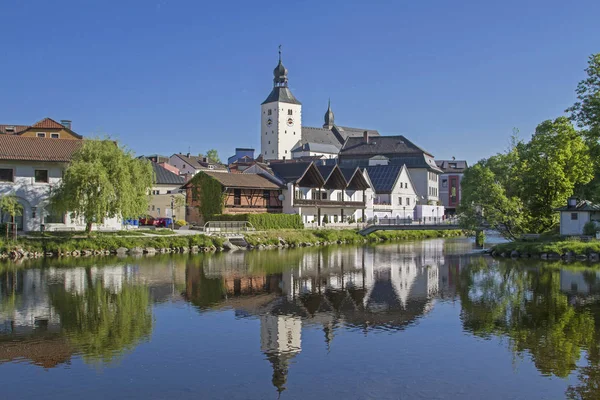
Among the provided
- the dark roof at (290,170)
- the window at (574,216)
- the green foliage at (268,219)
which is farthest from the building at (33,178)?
the window at (574,216)

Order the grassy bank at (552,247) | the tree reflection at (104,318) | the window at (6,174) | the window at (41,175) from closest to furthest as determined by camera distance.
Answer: the tree reflection at (104,318) < the grassy bank at (552,247) < the window at (6,174) < the window at (41,175)

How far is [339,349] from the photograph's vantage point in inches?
703

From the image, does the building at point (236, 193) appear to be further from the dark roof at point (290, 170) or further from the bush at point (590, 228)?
the bush at point (590, 228)

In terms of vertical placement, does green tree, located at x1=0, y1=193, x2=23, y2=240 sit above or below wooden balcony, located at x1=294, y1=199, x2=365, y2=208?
below

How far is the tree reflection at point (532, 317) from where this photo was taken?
17453mm

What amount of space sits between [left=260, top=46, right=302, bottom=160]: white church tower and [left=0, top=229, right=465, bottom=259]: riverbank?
87.9 metres

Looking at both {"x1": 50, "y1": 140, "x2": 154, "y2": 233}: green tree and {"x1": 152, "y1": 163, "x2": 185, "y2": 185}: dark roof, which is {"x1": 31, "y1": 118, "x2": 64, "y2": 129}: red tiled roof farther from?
{"x1": 50, "y1": 140, "x2": 154, "y2": 233}: green tree

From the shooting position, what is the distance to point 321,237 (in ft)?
207

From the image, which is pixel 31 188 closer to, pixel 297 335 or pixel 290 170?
pixel 290 170

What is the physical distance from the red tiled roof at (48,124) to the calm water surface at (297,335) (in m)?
37.2

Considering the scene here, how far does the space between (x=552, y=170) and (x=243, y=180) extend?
30.0 m

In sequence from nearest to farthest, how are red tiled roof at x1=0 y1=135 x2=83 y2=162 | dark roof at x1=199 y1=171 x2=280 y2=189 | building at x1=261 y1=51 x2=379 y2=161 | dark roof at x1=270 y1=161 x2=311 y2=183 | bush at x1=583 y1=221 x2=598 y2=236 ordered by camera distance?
1. bush at x1=583 y1=221 x2=598 y2=236
2. red tiled roof at x1=0 y1=135 x2=83 y2=162
3. dark roof at x1=199 y1=171 x2=280 y2=189
4. dark roof at x1=270 y1=161 x2=311 y2=183
5. building at x1=261 y1=51 x2=379 y2=161

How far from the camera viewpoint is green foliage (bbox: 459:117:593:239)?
162 feet

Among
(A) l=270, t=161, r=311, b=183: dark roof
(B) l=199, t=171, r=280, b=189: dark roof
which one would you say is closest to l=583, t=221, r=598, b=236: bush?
(A) l=270, t=161, r=311, b=183: dark roof
